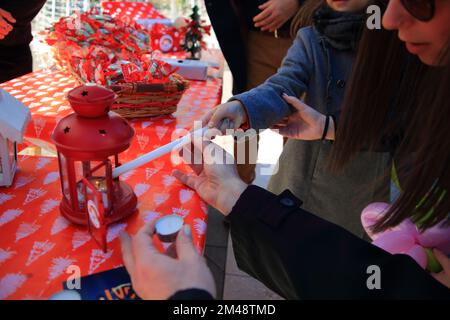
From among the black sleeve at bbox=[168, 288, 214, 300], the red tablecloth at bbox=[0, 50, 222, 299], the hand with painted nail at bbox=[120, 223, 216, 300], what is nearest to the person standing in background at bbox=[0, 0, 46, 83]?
the red tablecloth at bbox=[0, 50, 222, 299]

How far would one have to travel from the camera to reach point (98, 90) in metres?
0.83

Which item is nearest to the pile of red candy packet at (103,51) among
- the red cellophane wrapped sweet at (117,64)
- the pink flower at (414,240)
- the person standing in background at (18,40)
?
the red cellophane wrapped sweet at (117,64)

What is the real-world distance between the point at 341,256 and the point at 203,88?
4.43ft

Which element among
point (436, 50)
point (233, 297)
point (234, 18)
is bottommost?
point (233, 297)

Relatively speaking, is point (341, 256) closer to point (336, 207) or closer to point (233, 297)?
point (336, 207)

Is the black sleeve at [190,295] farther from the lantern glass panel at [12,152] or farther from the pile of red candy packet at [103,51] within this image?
the pile of red candy packet at [103,51]

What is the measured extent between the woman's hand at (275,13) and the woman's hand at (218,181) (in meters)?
1.04

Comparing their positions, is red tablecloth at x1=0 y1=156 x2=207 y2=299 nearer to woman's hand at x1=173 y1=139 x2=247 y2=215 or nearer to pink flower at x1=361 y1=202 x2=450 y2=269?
woman's hand at x1=173 y1=139 x2=247 y2=215

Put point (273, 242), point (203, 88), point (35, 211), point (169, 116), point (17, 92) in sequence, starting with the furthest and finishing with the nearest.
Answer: point (203, 88), point (17, 92), point (169, 116), point (35, 211), point (273, 242)

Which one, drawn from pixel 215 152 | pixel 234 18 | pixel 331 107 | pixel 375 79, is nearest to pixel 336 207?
pixel 331 107

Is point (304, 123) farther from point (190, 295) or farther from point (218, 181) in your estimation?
point (190, 295)

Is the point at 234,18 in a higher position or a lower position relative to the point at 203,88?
higher

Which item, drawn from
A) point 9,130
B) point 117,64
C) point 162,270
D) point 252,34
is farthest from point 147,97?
point 162,270

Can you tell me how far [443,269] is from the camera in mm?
845
